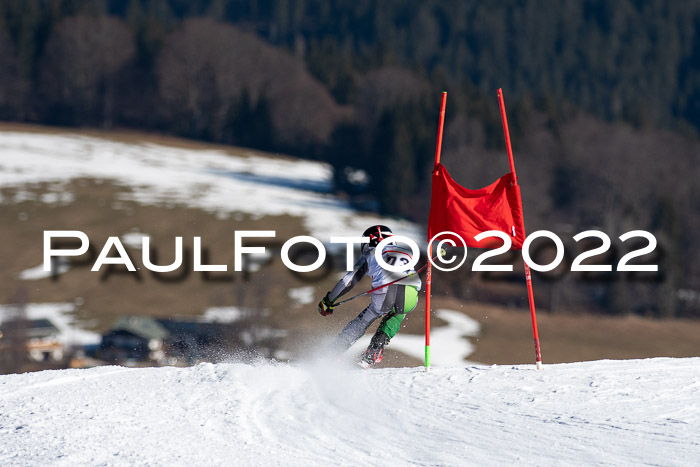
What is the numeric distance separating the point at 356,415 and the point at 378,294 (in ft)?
7.75

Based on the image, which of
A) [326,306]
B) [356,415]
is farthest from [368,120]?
[356,415]

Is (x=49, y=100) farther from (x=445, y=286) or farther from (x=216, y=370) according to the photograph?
(x=216, y=370)

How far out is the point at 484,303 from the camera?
47.1 meters

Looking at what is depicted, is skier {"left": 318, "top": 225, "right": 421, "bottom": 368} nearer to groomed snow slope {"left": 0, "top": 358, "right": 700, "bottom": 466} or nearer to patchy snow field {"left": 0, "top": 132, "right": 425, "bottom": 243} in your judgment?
groomed snow slope {"left": 0, "top": 358, "right": 700, "bottom": 466}

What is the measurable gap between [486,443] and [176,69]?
93.1 meters

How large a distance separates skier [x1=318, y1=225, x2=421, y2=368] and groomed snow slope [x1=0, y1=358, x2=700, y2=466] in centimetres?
47

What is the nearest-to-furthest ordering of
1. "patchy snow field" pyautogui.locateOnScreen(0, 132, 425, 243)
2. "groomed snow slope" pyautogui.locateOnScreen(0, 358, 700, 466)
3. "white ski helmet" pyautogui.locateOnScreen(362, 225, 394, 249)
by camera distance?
"groomed snow slope" pyautogui.locateOnScreen(0, 358, 700, 466) < "white ski helmet" pyautogui.locateOnScreen(362, 225, 394, 249) < "patchy snow field" pyautogui.locateOnScreen(0, 132, 425, 243)

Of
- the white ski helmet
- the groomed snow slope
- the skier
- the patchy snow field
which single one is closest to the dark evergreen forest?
the patchy snow field

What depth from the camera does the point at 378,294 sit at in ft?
33.2

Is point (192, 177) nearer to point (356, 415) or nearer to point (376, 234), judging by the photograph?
point (376, 234)

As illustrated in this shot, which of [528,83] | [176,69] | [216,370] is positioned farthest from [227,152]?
[528,83]

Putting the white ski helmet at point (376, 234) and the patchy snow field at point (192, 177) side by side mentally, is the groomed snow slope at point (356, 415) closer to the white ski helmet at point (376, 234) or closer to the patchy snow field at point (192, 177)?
the white ski helmet at point (376, 234)

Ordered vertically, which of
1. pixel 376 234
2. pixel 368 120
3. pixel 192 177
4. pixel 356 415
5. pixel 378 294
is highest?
pixel 368 120

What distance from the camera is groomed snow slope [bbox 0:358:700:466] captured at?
679 cm
